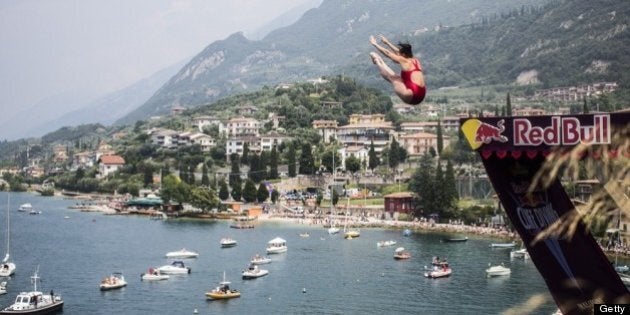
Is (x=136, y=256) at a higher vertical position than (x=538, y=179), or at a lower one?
lower

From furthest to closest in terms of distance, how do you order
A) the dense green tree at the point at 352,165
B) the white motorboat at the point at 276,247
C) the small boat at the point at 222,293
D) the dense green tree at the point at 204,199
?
the dense green tree at the point at 352,165, the dense green tree at the point at 204,199, the white motorboat at the point at 276,247, the small boat at the point at 222,293

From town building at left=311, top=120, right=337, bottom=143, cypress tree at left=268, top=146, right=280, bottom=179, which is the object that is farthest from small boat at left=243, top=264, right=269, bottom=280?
town building at left=311, top=120, right=337, bottom=143

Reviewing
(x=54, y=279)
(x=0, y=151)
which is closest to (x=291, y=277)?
(x=54, y=279)

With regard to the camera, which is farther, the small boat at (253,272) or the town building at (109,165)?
the town building at (109,165)

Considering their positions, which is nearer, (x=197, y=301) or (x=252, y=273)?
(x=197, y=301)

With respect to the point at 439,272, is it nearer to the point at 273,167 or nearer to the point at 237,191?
the point at 237,191

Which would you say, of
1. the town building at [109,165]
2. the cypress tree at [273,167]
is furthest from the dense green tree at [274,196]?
the town building at [109,165]

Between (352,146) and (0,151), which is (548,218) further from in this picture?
(0,151)

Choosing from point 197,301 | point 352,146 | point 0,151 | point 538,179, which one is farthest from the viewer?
point 0,151

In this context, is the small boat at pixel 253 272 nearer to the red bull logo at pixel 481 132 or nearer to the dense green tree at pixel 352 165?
the red bull logo at pixel 481 132

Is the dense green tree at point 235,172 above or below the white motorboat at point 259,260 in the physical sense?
above
